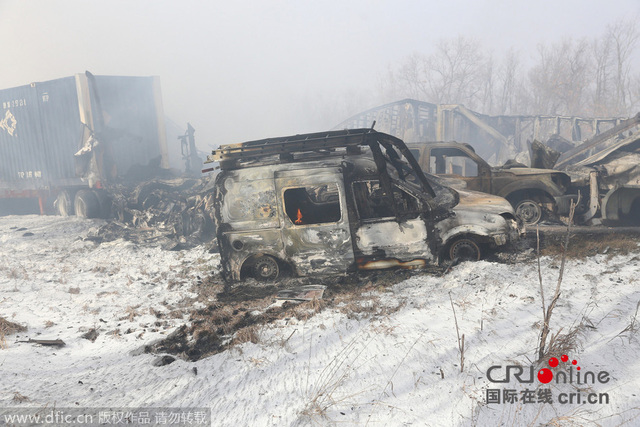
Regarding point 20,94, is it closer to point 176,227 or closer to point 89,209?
point 89,209

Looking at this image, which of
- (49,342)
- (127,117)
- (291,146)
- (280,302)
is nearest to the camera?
(49,342)

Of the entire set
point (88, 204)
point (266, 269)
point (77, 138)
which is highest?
point (77, 138)

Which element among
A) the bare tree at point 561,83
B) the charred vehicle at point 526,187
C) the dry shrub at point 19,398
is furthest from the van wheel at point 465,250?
the bare tree at point 561,83

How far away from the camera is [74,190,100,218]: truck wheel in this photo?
12.0 metres

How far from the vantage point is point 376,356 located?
314cm

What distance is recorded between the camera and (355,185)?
495cm

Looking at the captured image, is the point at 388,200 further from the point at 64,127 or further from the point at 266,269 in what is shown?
the point at 64,127

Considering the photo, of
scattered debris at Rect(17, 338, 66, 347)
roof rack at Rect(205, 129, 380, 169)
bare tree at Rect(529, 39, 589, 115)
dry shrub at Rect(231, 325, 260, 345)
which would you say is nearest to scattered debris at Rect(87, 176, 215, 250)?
roof rack at Rect(205, 129, 380, 169)

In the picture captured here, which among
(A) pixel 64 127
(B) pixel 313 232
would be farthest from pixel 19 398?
(A) pixel 64 127

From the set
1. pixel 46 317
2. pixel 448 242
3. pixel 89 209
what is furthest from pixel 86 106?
pixel 448 242

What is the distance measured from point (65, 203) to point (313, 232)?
12.4 meters

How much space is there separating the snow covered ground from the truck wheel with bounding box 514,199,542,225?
231cm

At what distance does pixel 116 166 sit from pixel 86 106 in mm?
2268

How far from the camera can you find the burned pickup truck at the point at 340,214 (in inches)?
Result: 191
